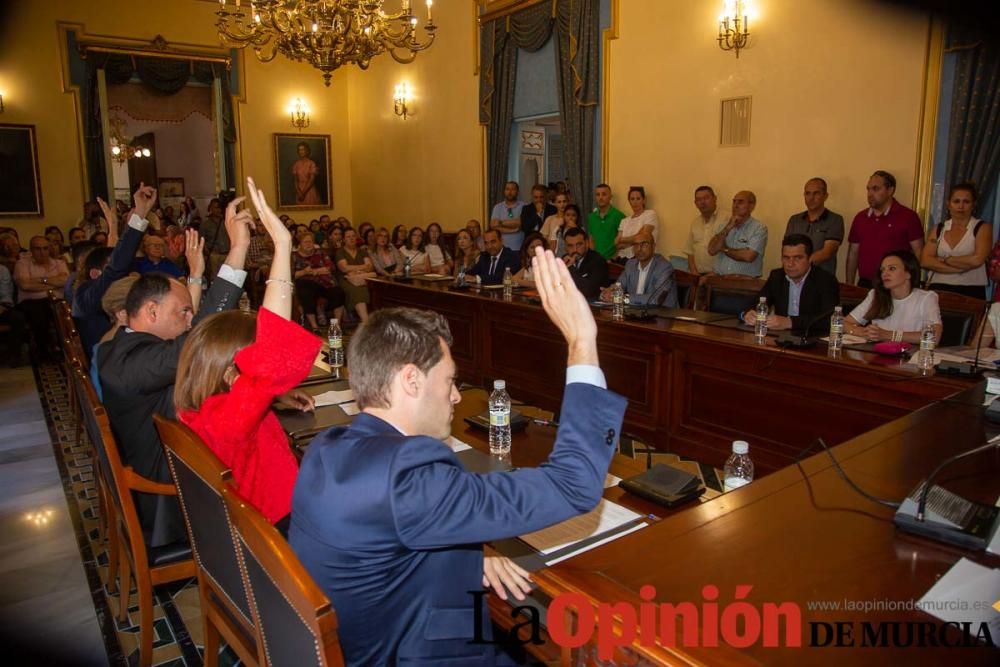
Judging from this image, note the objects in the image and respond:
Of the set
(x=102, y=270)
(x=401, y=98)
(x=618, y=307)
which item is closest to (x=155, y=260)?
(x=102, y=270)

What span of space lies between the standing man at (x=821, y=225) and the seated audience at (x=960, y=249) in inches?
24.9

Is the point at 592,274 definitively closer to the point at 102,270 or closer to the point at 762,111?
the point at 762,111

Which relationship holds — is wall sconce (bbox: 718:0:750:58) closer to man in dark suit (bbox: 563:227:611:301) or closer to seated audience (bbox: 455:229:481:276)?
man in dark suit (bbox: 563:227:611:301)

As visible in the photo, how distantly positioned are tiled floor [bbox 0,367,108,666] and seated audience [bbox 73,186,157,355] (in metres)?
0.74

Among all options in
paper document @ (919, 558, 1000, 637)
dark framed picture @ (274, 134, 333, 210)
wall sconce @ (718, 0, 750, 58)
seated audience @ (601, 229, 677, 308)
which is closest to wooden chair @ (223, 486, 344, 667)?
paper document @ (919, 558, 1000, 637)

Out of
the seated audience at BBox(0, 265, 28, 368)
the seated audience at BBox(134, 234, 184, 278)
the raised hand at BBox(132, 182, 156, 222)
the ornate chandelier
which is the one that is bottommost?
the seated audience at BBox(0, 265, 28, 368)

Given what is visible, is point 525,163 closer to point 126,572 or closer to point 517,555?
point 126,572

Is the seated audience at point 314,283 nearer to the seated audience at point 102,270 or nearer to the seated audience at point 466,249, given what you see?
the seated audience at point 466,249

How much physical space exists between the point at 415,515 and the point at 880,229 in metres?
4.91

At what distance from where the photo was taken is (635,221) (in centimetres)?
676

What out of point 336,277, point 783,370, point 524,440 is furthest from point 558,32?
point 524,440

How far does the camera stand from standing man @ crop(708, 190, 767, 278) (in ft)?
18.9

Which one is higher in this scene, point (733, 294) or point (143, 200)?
point (143, 200)

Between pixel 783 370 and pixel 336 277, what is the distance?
19.0ft
